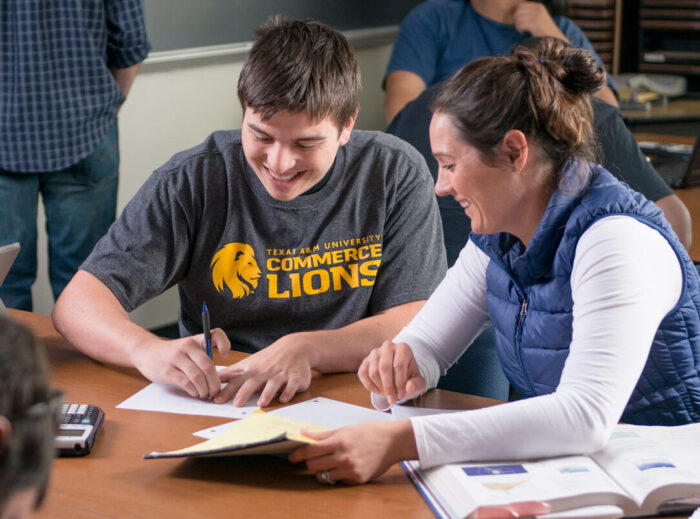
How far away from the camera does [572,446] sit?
1.14m

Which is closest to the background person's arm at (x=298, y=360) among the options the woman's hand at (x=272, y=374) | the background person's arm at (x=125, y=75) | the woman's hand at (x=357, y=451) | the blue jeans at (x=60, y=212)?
the woman's hand at (x=272, y=374)

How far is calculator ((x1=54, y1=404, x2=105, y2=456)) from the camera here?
1.21 m

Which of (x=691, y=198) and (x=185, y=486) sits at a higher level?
(x=185, y=486)

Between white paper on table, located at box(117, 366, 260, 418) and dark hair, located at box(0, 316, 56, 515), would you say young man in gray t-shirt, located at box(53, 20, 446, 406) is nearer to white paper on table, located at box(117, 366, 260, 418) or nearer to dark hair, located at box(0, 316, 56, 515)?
white paper on table, located at box(117, 366, 260, 418)

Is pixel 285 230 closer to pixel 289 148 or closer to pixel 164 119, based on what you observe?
pixel 289 148

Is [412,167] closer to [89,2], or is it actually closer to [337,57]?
[337,57]

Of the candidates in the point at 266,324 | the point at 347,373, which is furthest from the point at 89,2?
the point at 347,373

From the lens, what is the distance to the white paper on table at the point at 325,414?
4.23 ft

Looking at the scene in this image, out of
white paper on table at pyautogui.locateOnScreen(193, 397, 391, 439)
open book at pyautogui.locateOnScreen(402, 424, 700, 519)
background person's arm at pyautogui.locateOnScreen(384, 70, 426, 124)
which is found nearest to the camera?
open book at pyautogui.locateOnScreen(402, 424, 700, 519)

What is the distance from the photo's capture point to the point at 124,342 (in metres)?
1.49

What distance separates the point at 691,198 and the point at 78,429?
1.99 meters

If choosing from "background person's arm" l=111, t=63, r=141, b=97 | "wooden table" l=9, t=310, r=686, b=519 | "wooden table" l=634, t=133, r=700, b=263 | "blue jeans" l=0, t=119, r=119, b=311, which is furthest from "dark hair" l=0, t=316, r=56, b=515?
"background person's arm" l=111, t=63, r=141, b=97

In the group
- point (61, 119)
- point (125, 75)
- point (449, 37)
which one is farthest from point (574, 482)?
point (449, 37)

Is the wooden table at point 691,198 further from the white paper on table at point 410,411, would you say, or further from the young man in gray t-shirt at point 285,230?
the white paper on table at point 410,411
